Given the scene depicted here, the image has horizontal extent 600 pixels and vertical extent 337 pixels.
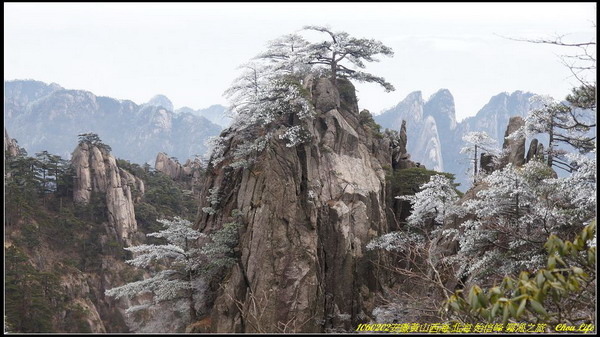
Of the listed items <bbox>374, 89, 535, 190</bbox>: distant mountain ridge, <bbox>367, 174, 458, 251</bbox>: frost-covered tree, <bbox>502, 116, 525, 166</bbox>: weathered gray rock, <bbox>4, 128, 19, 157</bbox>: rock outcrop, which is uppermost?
<bbox>374, 89, 535, 190</bbox>: distant mountain ridge

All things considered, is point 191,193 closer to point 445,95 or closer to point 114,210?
point 114,210

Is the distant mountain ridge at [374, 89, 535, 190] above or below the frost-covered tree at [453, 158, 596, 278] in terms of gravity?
above

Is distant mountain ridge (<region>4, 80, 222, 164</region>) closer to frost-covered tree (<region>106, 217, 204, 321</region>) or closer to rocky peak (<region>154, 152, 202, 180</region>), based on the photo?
rocky peak (<region>154, 152, 202, 180</region>)

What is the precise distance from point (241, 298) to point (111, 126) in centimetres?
17421

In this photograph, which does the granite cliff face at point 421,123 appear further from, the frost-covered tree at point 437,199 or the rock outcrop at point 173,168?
the frost-covered tree at point 437,199

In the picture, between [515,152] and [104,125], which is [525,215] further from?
[104,125]

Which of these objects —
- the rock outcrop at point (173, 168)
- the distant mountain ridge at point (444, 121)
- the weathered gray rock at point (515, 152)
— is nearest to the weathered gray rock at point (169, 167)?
the rock outcrop at point (173, 168)

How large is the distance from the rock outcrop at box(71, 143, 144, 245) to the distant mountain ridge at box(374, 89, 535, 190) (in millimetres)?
88216

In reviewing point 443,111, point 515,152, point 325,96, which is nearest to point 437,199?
point 515,152

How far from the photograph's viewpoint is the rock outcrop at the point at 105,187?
36.2 m

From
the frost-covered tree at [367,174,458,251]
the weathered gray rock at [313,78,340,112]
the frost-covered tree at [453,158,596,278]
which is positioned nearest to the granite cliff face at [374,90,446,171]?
the weathered gray rock at [313,78,340,112]

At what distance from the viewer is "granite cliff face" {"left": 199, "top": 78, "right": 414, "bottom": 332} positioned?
13422 mm

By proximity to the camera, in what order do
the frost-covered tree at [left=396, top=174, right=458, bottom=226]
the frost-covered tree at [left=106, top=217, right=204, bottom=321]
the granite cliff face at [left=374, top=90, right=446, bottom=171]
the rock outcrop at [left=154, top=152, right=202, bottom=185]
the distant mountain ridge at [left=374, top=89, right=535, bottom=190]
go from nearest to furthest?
the frost-covered tree at [left=106, top=217, right=204, bottom=321] → the frost-covered tree at [left=396, top=174, right=458, bottom=226] → the rock outcrop at [left=154, top=152, right=202, bottom=185] → the granite cliff face at [left=374, top=90, right=446, bottom=171] → the distant mountain ridge at [left=374, top=89, right=535, bottom=190]

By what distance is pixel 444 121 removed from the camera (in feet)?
405
